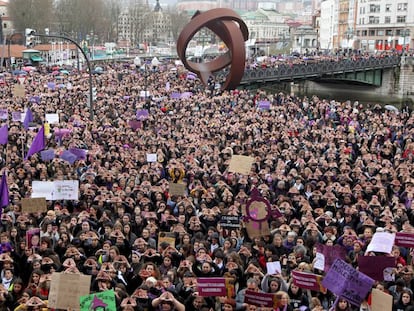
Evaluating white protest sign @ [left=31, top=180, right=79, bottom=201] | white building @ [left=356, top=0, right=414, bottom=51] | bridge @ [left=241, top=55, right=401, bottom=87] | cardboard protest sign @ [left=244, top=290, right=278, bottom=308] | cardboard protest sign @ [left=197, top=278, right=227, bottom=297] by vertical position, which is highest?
white building @ [left=356, top=0, right=414, bottom=51]

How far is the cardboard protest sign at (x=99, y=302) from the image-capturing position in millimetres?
7070

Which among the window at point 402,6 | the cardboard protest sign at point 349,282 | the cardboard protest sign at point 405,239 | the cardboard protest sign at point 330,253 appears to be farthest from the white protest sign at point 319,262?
the window at point 402,6

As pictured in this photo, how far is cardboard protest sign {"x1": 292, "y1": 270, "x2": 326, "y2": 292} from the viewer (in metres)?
7.98

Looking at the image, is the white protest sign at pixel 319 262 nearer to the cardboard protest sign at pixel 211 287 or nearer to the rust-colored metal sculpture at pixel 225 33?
the cardboard protest sign at pixel 211 287

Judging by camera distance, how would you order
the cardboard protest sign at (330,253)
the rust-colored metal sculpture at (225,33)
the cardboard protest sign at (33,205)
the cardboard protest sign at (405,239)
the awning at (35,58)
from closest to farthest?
the cardboard protest sign at (330,253) → the cardboard protest sign at (405,239) → the cardboard protest sign at (33,205) → the rust-colored metal sculpture at (225,33) → the awning at (35,58)

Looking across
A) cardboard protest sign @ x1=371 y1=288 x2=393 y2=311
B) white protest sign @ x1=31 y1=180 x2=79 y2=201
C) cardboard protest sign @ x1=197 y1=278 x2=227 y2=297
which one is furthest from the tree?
cardboard protest sign @ x1=371 y1=288 x2=393 y2=311

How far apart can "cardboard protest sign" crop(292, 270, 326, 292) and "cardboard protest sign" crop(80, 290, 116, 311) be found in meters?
2.42

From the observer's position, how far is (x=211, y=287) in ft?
25.2

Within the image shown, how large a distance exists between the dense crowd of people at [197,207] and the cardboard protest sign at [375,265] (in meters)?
0.22

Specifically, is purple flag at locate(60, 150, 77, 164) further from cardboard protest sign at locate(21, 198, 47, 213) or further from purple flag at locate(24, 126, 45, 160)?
cardboard protest sign at locate(21, 198, 47, 213)

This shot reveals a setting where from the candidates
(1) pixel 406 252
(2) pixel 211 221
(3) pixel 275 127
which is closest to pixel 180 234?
(2) pixel 211 221

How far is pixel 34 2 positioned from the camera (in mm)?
90688

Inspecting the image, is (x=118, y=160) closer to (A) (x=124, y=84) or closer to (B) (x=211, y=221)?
(B) (x=211, y=221)

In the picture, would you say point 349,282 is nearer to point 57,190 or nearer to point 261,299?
point 261,299
